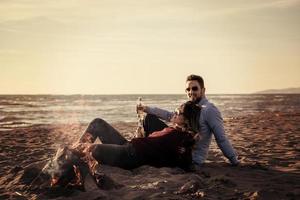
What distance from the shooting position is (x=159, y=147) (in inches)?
220

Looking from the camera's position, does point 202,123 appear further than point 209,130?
No

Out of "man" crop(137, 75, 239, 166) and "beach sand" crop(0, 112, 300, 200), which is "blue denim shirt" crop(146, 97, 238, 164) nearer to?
"man" crop(137, 75, 239, 166)

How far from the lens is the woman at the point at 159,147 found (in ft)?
18.1

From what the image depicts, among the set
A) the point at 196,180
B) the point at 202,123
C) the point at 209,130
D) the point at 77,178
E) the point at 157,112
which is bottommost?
the point at 196,180

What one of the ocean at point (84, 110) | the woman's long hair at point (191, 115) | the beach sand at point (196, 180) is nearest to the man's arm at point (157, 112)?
the beach sand at point (196, 180)

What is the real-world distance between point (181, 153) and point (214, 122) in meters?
0.87

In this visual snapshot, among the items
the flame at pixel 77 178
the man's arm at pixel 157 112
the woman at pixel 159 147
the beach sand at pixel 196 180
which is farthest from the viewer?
the man's arm at pixel 157 112

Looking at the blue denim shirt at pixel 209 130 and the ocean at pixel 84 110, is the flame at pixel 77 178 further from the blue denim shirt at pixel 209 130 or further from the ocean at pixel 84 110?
the ocean at pixel 84 110

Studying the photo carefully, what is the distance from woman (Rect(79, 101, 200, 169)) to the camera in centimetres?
552

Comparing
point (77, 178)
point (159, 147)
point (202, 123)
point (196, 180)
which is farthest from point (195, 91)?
point (77, 178)

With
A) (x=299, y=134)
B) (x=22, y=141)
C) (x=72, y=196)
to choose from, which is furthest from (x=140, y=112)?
(x=299, y=134)

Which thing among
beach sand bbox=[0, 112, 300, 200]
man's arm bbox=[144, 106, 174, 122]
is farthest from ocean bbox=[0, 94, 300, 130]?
man's arm bbox=[144, 106, 174, 122]

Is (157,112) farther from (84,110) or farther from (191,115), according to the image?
(84,110)

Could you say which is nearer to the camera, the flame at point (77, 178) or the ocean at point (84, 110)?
the flame at point (77, 178)
